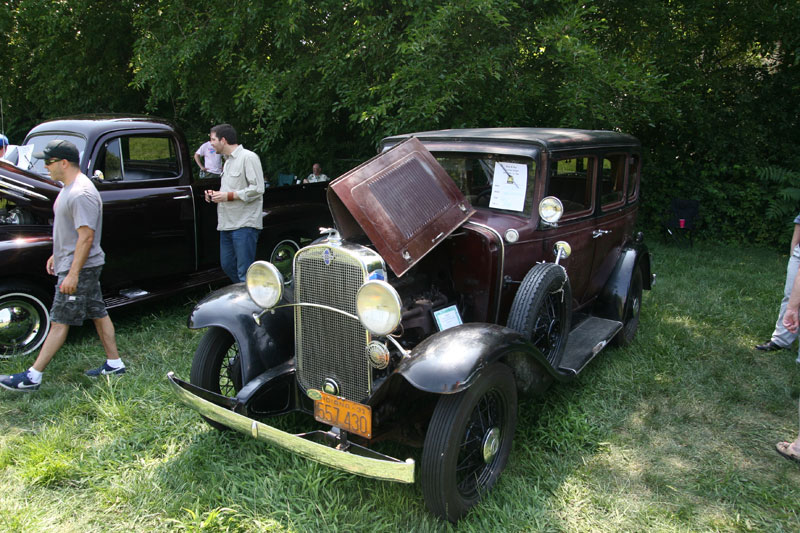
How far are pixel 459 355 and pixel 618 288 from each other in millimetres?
2424

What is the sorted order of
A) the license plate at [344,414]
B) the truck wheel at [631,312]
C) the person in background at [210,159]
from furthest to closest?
the person in background at [210,159] → the truck wheel at [631,312] → the license plate at [344,414]

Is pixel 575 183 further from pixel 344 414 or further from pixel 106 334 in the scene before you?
pixel 106 334

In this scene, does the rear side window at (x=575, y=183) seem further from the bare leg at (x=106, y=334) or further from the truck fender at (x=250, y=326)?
the bare leg at (x=106, y=334)

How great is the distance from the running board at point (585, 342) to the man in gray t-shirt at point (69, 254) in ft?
10.4

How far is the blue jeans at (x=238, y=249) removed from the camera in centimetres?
502

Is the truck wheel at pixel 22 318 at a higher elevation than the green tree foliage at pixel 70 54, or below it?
below

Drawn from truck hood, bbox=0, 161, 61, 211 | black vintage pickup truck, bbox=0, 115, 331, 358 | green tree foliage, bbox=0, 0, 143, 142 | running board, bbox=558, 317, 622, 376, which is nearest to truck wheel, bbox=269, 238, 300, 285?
black vintage pickup truck, bbox=0, 115, 331, 358

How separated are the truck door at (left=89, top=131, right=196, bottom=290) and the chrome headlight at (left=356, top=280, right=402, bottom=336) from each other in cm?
330

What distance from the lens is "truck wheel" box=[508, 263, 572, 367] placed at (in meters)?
3.07

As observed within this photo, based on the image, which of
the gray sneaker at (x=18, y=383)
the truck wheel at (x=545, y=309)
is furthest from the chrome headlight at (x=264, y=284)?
the gray sneaker at (x=18, y=383)

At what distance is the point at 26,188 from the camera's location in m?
4.54

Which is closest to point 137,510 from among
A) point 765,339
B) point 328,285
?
point 328,285

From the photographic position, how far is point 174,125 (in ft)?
18.5

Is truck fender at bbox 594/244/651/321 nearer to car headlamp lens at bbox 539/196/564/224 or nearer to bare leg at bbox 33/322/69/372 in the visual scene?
car headlamp lens at bbox 539/196/564/224
